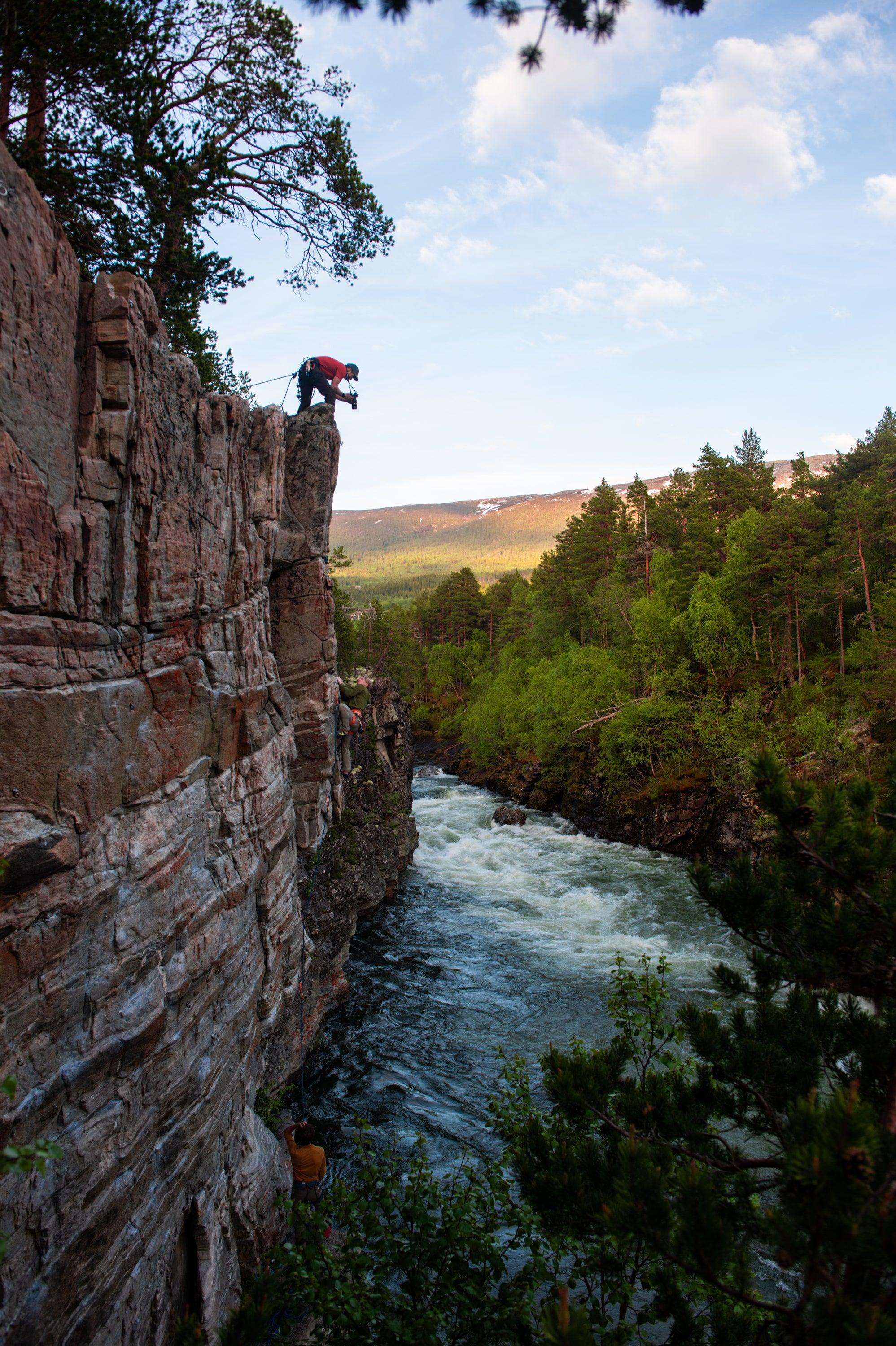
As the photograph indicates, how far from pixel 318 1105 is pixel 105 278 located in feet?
47.1

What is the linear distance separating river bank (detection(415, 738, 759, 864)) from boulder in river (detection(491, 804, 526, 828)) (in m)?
2.58

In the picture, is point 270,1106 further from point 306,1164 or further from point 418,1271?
point 418,1271

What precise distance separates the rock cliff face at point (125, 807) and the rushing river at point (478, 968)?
14.6 feet

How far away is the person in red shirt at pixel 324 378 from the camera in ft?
49.3

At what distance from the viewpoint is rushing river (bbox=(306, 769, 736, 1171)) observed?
48.5ft

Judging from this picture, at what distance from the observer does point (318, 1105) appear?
14531 mm

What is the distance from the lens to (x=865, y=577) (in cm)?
3022

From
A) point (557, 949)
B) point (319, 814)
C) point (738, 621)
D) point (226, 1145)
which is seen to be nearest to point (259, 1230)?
point (226, 1145)

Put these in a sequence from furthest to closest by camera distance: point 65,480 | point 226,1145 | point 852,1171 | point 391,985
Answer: point 391,985, point 226,1145, point 65,480, point 852,1171

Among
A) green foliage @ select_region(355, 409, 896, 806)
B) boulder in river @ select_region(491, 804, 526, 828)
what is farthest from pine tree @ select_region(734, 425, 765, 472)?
boulder in river @ select_region(491, 804, 526, 828)

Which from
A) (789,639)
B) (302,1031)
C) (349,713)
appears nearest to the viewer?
(302,1031)

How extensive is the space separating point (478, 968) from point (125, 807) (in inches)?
622

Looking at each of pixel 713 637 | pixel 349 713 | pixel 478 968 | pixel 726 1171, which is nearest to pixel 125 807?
pixel 726 1171

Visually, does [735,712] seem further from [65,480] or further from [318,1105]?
[65,480]
